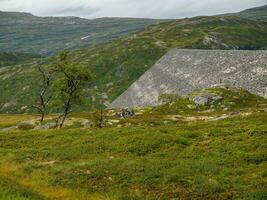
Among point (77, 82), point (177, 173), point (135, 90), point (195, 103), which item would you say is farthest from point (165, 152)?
point (135, 90)

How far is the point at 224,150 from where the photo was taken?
38.1 meters

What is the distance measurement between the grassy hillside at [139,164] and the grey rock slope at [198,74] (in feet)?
254

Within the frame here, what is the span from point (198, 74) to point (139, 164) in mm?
116335

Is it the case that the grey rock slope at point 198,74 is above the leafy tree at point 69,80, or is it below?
below

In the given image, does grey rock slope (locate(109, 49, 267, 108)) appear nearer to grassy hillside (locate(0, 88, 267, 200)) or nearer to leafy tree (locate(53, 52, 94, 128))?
leafy tree (locate(53, 52, 94, 128))

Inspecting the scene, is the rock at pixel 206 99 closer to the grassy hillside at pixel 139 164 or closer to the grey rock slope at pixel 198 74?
the grey rock slope at pixel 198 74

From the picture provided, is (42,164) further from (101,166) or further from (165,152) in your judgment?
(165,152)

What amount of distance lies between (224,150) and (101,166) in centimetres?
1072

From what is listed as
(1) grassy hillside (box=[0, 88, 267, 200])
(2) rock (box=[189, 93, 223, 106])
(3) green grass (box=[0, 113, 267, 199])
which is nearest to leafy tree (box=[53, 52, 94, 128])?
(1) grassy hillside (box=[0, 88, 267, 200])

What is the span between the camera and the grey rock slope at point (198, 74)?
423ft

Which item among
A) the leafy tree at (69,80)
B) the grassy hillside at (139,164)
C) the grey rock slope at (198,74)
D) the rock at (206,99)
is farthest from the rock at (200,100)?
the grassy hillside at (139,164)

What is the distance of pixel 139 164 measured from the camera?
115 ft

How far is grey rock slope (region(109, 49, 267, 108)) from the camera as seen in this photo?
128875 mm

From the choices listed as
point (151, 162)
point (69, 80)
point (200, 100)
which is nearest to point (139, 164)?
point (151, 162)
